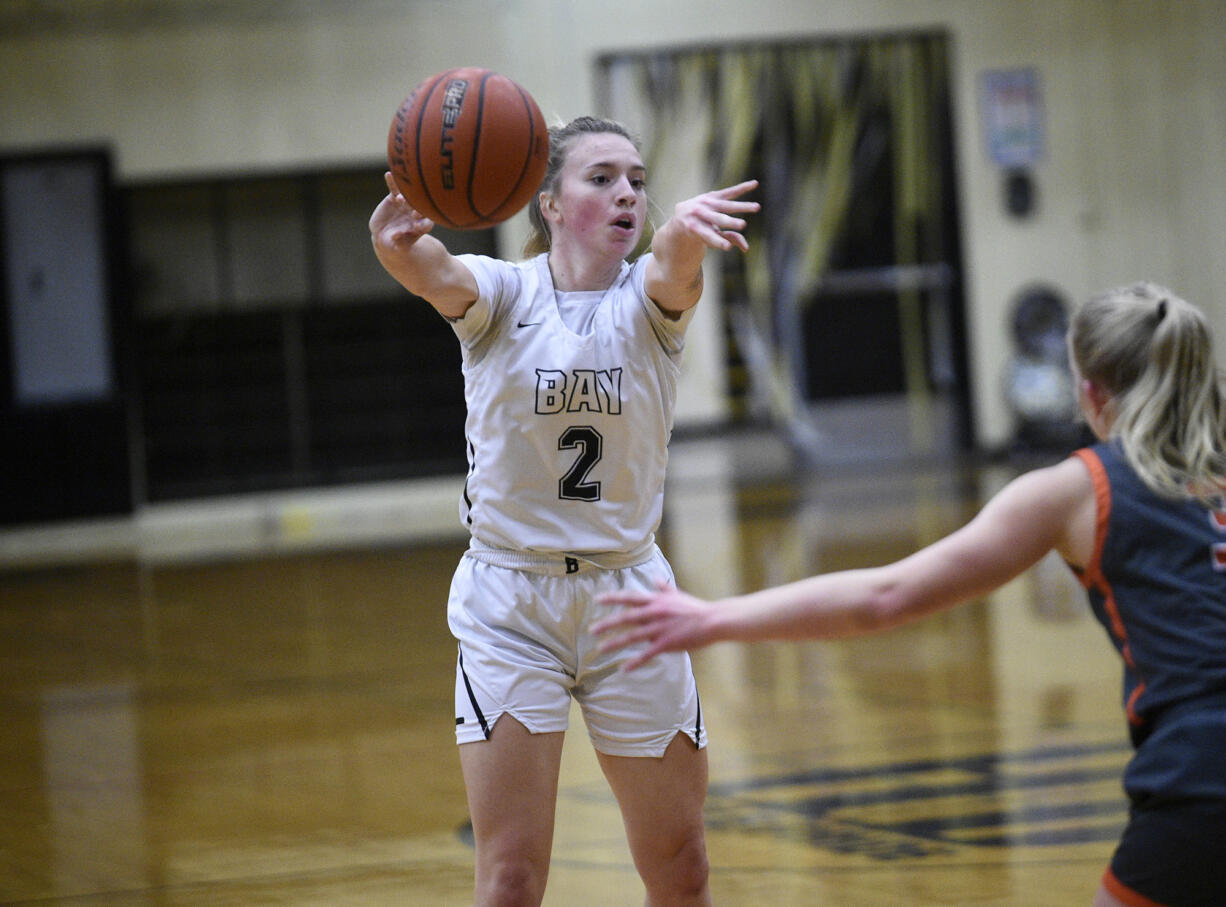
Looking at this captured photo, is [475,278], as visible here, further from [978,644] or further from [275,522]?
[275,522]

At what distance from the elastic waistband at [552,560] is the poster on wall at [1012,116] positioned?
1255 centimetres

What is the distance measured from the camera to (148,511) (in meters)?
13.3

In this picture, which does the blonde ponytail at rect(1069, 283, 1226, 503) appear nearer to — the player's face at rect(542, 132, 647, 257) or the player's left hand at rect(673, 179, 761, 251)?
the player's left hand at rect(673, 179, 761, 251)

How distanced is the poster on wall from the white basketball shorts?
1260 centimetres

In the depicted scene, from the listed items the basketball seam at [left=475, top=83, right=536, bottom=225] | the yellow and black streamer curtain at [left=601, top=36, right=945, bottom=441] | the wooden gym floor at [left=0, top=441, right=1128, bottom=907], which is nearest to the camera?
the basketball seam at [left=475, top=83, right=536, bottom=225]

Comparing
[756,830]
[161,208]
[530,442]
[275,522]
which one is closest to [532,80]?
[161,208]

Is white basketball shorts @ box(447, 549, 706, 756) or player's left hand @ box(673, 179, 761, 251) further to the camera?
white basketball shorts @ box(447, 549, 706, 756)

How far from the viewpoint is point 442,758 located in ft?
15.9

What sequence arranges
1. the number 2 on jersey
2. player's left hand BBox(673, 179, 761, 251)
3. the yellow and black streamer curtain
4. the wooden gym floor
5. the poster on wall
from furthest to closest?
the poster on wall
the yellow and black streamer curtain
the wooden gym floor
the number 2 on jersey
player's left hand BBox(673, 179, 761, 251)

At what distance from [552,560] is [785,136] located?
1174cm

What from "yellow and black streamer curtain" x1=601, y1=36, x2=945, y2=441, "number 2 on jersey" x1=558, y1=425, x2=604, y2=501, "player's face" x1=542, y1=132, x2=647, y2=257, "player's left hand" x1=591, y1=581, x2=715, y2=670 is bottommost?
"player's left hand" x1=591, y1=581, x2=715, y2=670

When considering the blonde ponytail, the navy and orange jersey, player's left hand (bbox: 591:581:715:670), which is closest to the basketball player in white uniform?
player's left hand (bbox: 591:581:715:670)

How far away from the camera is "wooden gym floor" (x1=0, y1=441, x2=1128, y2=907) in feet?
11.8

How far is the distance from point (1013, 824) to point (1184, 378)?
7.19ft
